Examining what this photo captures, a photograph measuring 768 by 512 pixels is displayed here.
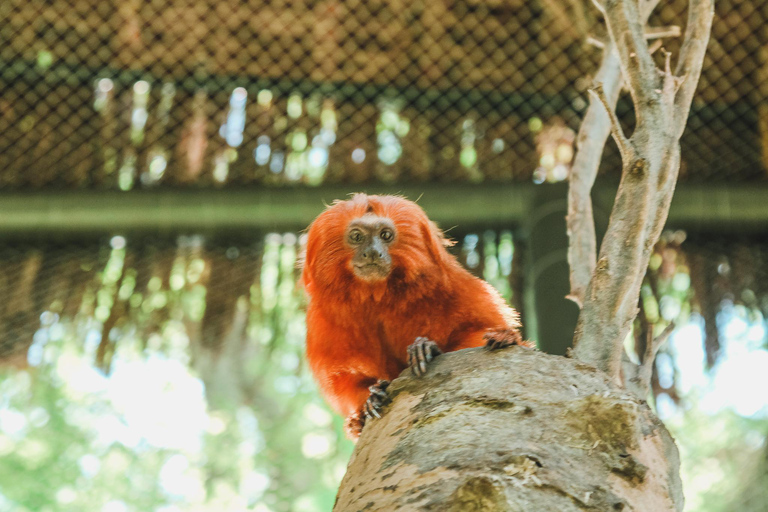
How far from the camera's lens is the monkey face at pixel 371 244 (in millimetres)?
2564

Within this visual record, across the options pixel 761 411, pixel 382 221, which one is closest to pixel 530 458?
pixel 382 221

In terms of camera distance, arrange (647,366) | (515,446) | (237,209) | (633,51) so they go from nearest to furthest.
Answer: (515,446) → (633,51) → (647,366) → (237,209)

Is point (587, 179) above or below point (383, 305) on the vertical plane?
above

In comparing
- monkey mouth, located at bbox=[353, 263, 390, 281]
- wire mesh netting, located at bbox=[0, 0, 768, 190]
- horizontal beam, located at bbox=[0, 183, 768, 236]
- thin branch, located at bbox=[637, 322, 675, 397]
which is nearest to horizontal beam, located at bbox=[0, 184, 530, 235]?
horizontal beam, located at bbox=[0, 183, 768, 236]

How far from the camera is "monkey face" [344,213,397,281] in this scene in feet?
8.41

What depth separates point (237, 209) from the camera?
11.6ft

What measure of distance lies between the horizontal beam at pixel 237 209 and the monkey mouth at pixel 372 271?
0.91 m

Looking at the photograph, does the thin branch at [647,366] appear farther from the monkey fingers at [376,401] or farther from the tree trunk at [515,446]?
the monkey fingers at [376,401]

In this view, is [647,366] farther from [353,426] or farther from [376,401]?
[353,426]

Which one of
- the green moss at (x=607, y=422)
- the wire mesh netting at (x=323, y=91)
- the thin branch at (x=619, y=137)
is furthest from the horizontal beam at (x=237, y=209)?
the green moss at (x=607, y=422)

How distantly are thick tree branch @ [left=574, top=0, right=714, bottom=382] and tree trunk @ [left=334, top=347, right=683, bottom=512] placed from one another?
0.20 meters

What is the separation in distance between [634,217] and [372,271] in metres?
0.97

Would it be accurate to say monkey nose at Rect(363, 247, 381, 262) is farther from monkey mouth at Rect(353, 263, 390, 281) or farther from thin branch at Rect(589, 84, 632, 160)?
thin branch at Rect(589, 84, 632, 160)

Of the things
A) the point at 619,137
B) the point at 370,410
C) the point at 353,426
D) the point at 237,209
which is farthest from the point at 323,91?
the point at 370,410
